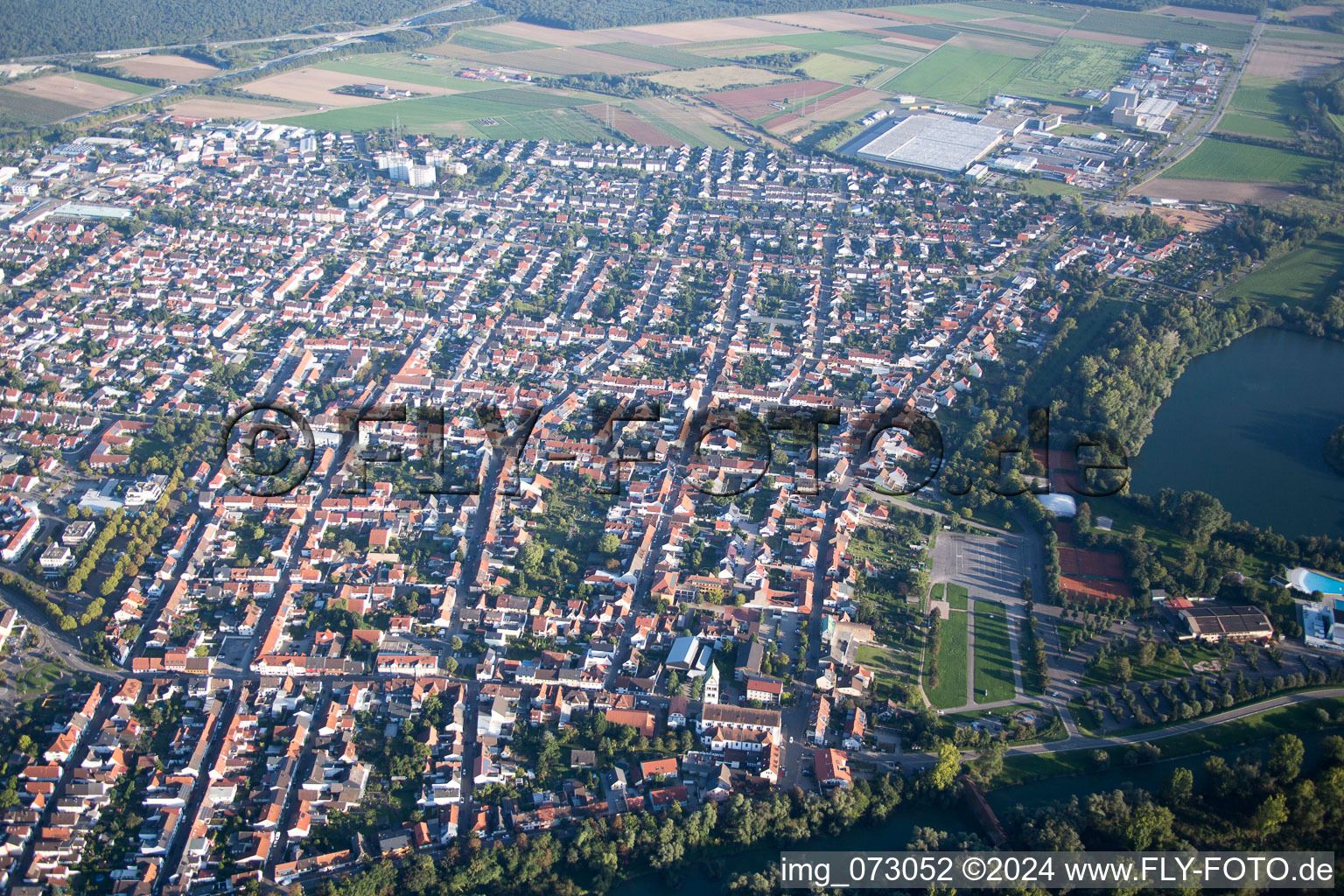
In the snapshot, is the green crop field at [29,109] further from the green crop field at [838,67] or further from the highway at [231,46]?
the green crop field at [838,67]

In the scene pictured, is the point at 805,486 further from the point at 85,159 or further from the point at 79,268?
the point at 85,159

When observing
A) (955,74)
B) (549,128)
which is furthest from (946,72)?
(549,128)

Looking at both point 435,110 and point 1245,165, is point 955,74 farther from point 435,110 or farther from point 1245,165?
point 435,110

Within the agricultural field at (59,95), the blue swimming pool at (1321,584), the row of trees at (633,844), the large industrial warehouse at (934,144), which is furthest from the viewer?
the agricultural field at (59,95)

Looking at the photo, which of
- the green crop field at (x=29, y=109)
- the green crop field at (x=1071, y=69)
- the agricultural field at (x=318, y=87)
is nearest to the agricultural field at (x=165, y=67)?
the agricultural field at (x=318, y=87)

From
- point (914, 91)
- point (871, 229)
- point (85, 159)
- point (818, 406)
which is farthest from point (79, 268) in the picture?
point (914, 91)

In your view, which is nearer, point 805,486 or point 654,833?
point 654,833

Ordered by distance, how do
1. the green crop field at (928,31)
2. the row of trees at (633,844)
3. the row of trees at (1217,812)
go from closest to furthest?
the row of trees at (633,844) < the row of trees at (1217,812) < the green crop field at (928,31)

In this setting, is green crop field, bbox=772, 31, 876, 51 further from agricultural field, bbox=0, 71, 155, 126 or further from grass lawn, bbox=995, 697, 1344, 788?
grass lawn, bbox=995, 697, 1344, 788
